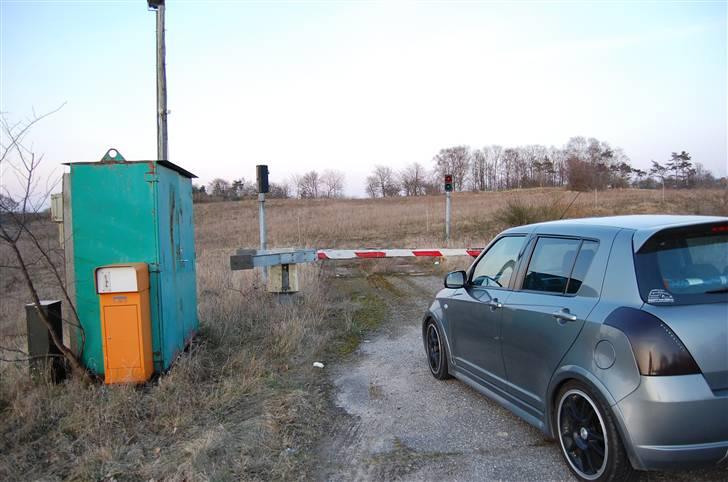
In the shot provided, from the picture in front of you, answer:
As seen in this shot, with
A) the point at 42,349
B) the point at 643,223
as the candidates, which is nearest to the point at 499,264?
the point at 643,223

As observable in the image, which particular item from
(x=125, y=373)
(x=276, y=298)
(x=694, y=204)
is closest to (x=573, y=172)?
(x=694, y=204)

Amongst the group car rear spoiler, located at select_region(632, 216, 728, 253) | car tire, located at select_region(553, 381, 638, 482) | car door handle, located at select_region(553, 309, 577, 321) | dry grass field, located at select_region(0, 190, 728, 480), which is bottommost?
dry grass field, located at select_region(0, 190, 728, 480)

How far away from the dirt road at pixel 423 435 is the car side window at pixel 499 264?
3.75 ft

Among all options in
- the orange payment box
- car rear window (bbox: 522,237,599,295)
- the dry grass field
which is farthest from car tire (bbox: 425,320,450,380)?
the orange payment box

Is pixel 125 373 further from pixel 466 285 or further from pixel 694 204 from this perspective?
pixel 694 204

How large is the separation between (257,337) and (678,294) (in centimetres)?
511

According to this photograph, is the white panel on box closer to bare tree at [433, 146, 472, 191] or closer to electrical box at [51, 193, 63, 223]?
electrical box at [51, 193, 63, 223]

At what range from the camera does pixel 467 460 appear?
371cm

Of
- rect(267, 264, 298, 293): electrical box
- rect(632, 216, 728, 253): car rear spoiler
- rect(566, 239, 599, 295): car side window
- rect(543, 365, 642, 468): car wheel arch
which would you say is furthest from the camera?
rect(267, 264, 298, 293): electrical box

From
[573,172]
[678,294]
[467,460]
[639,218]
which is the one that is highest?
[573,172]

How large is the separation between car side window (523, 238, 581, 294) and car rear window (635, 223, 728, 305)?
575mm

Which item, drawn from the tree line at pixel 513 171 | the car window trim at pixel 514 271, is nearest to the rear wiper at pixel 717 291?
the car window trim at pixel 514 271

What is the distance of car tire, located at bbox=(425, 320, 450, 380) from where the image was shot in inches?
209

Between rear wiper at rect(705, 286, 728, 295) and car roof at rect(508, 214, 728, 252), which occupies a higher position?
car roof at rect(508, 214, 728, 252)
